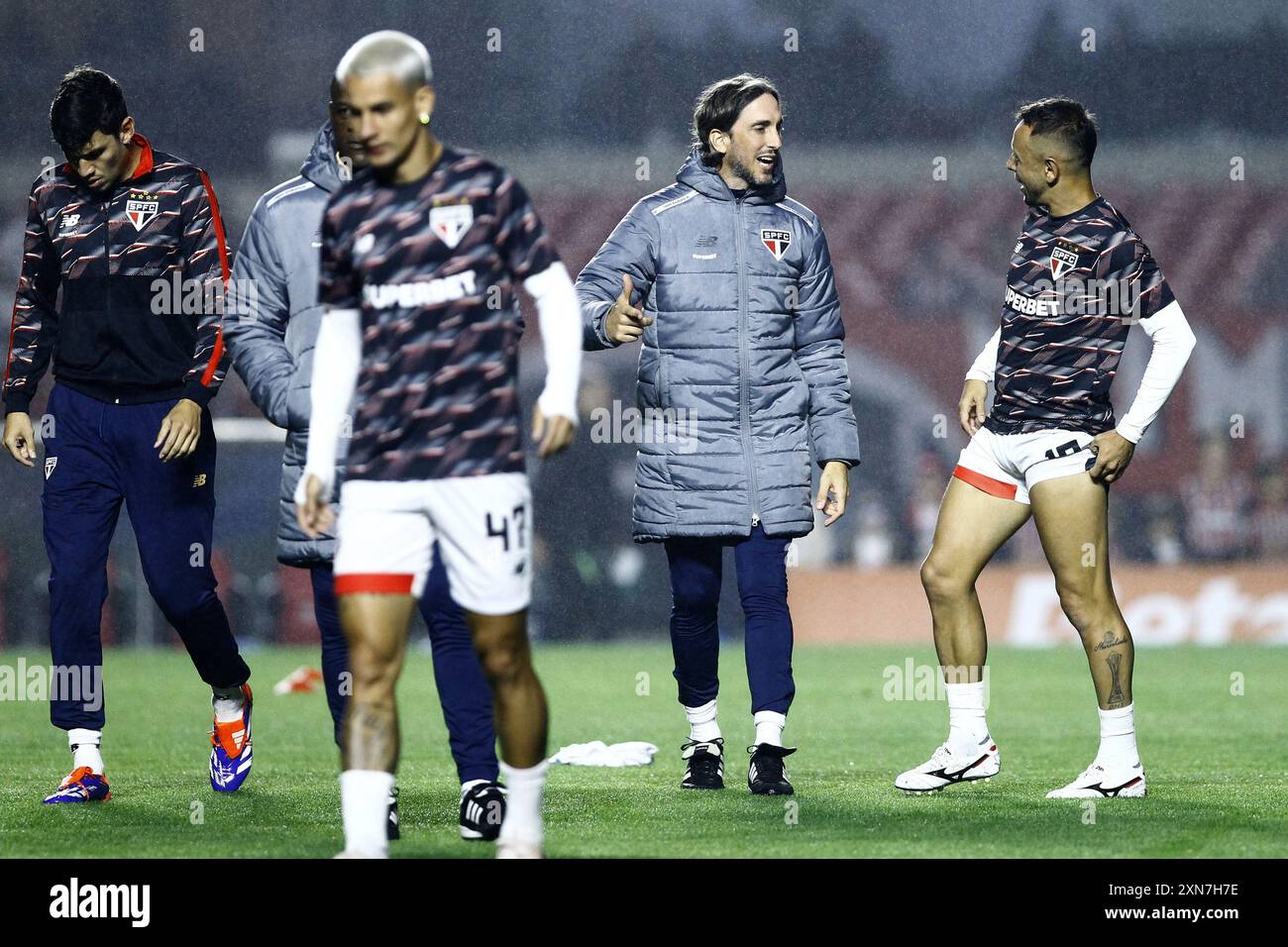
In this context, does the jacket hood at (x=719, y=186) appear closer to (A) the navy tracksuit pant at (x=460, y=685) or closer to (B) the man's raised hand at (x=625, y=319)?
(B) the man's raised hand at (x=625, y=319)

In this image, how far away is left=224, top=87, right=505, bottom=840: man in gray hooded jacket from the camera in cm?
497

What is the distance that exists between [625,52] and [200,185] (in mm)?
15991

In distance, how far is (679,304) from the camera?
598cm

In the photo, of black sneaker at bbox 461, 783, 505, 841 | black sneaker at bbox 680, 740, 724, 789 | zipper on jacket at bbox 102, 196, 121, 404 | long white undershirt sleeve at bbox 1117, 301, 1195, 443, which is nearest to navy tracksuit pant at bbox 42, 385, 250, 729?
zipper on jacket at bbox 102, 196, 121, 404

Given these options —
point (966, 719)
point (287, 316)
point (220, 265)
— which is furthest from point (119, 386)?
point (966, 719)

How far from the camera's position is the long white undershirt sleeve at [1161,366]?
5754 mm

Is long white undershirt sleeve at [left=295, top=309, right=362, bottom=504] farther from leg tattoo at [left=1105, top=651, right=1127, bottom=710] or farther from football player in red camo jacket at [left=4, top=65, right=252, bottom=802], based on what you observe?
leg tattoo at [left=1105, top=651, right=1127, bottom=710]

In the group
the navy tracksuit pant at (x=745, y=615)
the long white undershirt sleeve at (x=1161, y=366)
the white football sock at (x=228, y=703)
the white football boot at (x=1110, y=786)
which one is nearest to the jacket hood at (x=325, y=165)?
the navy tracksuit pant at (x=745, y=615)

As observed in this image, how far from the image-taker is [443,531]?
414 centimetres

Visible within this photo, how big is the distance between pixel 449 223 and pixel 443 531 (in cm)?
70

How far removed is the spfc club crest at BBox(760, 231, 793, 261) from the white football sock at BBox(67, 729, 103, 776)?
2687 millimetres

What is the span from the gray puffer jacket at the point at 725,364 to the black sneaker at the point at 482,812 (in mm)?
1321

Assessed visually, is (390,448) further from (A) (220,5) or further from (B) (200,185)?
(A) (220,5)

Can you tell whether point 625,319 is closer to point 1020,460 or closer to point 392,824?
point 1020,460
